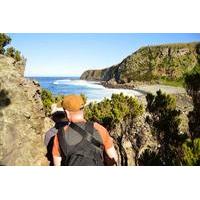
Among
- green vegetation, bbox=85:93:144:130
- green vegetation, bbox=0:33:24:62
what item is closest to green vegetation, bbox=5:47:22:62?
green vegetation, bbox=0:33:24:62

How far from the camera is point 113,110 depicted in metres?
23.5

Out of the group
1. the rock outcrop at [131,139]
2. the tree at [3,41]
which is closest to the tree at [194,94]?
the tree at [3,41]

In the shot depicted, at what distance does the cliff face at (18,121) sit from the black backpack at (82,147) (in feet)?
7.26

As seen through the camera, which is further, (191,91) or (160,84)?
(160,84)

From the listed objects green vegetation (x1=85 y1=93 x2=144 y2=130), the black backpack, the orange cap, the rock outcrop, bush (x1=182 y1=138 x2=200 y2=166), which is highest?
the orange cap

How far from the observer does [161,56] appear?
464 ft

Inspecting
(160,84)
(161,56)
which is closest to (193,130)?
(160,84)

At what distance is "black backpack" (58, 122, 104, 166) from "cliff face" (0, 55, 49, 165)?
221cm

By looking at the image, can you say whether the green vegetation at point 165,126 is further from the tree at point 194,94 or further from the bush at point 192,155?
the bush at point 192,155

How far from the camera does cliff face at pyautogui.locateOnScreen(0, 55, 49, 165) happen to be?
7219 millimetres

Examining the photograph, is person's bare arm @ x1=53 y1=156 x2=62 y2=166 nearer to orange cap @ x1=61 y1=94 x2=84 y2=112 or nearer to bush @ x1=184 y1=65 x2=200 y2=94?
orange cap @ x1=61 y1=94 x2=84 y2=112

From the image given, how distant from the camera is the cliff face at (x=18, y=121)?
7219 mm
